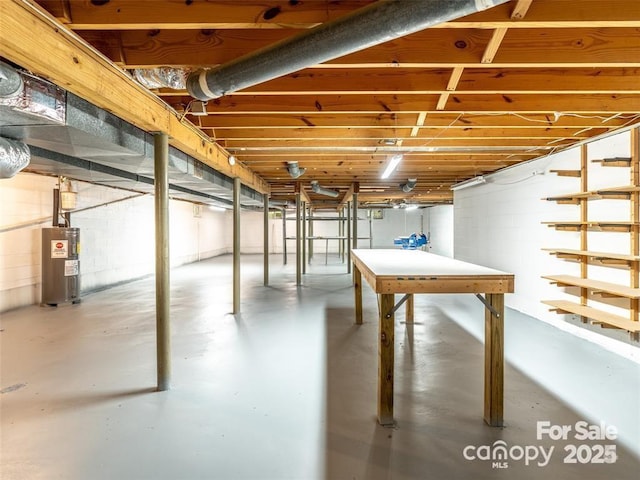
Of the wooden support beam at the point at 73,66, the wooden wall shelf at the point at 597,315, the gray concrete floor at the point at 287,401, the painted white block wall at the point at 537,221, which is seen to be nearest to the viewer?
the wooden support beam at the point at 73,66

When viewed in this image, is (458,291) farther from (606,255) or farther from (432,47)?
(606,255)

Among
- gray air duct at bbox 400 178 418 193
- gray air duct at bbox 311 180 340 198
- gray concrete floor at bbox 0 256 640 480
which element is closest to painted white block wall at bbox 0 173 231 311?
gray concrete floor at bbox 0 256 640 480

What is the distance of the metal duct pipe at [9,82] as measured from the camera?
143cm

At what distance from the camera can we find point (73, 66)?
1.58 m

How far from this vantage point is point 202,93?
1.83 m

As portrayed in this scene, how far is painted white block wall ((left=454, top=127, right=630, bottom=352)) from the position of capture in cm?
317

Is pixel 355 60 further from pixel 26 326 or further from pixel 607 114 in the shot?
pixel 26 326

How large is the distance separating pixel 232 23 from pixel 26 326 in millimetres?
4041

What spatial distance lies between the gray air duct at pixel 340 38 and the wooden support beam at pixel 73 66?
495 mm

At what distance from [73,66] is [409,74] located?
1.86 m

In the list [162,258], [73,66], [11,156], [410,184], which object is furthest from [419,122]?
[410,184]

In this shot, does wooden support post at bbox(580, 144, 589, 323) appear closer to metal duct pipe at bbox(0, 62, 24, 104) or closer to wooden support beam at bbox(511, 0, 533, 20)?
wooden support beam at bbox(511, 0, 533, 20)

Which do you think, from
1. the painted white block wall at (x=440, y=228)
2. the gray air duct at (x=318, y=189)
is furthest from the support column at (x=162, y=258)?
the painted white block wall at (x=440, y=228)

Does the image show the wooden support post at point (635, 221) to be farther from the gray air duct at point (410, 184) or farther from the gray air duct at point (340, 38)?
the gray air duct at point (410, 184)
